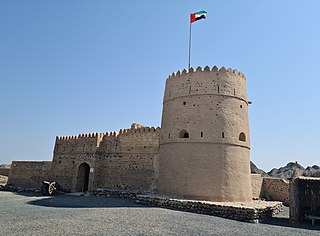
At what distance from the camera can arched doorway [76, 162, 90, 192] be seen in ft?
61.8

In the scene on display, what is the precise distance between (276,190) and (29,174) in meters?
19.2

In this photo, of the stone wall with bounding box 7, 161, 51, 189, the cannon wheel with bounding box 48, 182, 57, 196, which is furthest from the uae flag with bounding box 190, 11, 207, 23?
the stone wall with bounding box 7, 161, 51, 189

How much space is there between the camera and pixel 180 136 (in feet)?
45.9

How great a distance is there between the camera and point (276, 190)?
18000 mm

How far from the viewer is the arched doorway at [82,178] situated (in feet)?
61.8

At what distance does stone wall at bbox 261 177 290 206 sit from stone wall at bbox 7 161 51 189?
16167 millimetres

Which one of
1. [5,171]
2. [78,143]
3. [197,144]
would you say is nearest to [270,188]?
[197,144]

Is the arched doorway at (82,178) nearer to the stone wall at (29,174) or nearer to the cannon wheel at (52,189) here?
the cannon wheel at (52,189)

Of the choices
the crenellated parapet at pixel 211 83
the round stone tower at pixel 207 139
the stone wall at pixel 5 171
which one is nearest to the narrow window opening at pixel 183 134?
the round stone tower at pixel 207 139

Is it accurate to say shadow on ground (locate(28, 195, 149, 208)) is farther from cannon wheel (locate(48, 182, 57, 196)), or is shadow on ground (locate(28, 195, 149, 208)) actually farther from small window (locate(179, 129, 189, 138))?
small window (locate(179, 129, 189, 138))

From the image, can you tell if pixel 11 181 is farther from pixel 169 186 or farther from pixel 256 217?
pixel 256 217

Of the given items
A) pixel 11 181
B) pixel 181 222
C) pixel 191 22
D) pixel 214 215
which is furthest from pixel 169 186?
pixel 11 181

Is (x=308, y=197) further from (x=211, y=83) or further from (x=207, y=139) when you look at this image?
(x=211, y=83)

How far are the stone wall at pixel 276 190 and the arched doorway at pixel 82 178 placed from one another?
1267 centimetres
